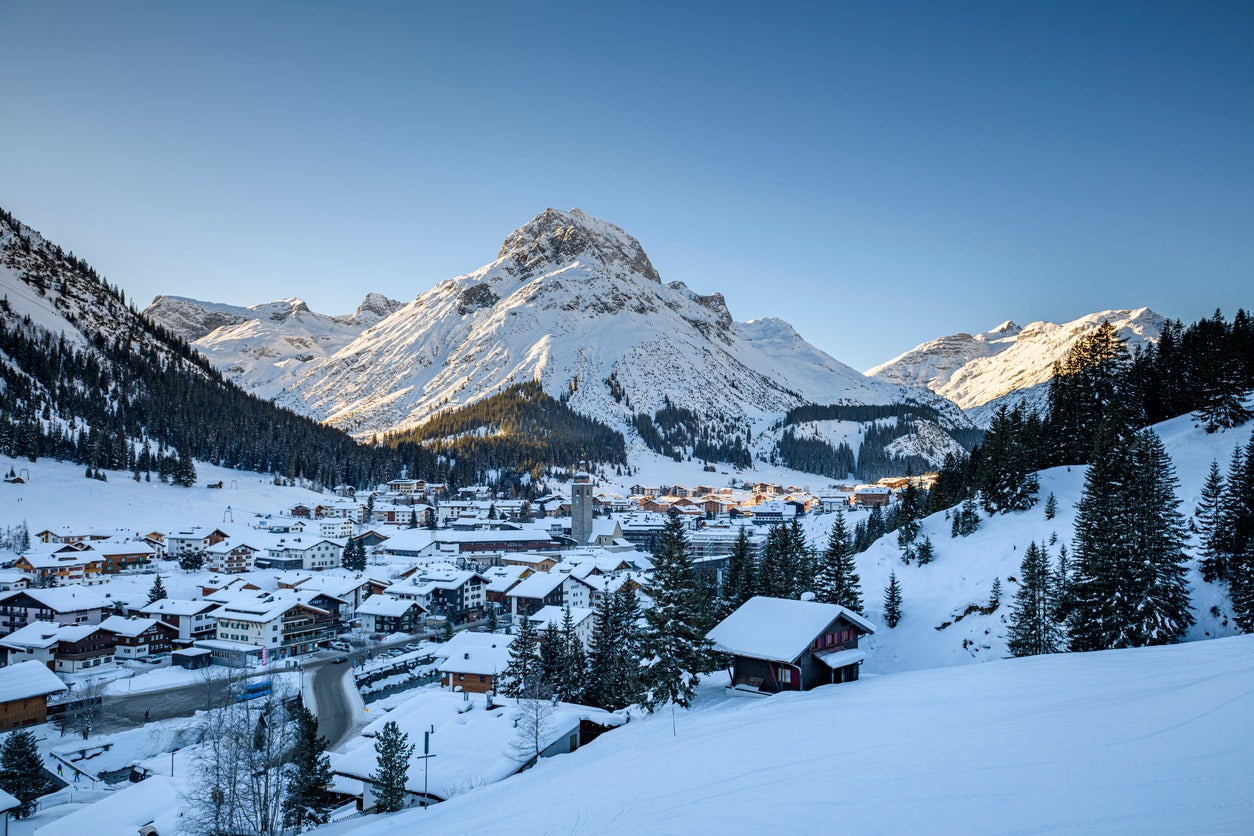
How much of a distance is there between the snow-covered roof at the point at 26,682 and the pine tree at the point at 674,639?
120 feet

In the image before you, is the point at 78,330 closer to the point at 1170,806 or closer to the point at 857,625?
the point at 857,625

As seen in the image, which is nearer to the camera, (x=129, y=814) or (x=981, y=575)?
(x=129, y=814)

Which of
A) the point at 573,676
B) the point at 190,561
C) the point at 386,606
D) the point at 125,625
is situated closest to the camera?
the point at 573,676

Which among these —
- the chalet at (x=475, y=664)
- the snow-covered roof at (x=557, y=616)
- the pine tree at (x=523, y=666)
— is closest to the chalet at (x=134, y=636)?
the chalet at (x=475, y=664)

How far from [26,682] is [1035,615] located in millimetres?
56270

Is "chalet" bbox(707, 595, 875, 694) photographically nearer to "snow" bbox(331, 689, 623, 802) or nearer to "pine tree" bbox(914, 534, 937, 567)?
"snow" bbox(331, 689, 623, 802)

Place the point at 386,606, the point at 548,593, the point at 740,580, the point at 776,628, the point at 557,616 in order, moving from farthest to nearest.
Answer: the point at 548,593 → the point at 386,606 → the point at 557,616 → the point at 740,580 → the point at 776,628

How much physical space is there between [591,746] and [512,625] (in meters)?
43.9

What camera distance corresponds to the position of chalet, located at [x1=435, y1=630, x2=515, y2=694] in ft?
148

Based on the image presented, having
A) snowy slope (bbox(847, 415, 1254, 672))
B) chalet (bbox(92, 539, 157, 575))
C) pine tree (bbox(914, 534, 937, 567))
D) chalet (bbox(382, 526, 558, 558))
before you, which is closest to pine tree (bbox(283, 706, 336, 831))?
snowy slope (bbox(847, 415, 1254, 672))

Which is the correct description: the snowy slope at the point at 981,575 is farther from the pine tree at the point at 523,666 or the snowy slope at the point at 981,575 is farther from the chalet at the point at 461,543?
the chalet at the point at 461,543

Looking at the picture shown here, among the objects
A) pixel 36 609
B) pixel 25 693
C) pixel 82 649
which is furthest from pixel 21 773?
pixel 36 609

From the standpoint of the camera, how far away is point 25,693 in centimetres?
3925

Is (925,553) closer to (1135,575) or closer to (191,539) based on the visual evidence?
(1135,575)
